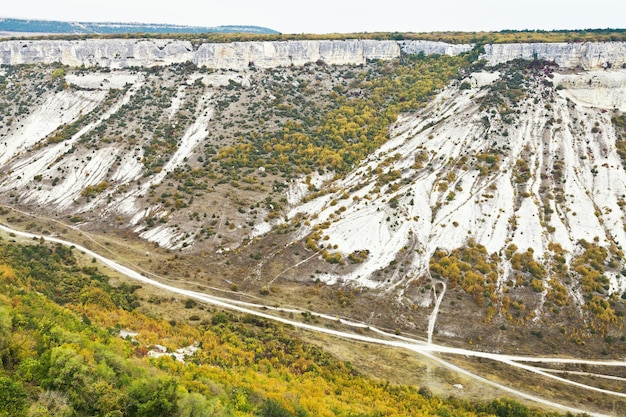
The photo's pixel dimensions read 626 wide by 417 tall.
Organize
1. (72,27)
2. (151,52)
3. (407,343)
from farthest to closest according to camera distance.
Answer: (72,27) < (151,52) < (407,343)

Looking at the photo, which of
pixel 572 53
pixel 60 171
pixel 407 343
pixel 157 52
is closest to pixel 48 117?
pixel 60 171

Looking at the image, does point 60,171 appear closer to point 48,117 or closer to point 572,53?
point 48,117

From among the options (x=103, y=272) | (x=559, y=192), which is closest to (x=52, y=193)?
(x=103, y=272)

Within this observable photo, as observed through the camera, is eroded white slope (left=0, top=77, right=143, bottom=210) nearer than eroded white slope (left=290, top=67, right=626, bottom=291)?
No

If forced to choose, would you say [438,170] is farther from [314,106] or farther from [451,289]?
[314,106]

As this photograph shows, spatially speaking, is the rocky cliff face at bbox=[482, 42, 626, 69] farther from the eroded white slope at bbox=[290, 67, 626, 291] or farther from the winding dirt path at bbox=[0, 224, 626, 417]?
the winding dirt path at bbox=[0, 224, 626, 417]

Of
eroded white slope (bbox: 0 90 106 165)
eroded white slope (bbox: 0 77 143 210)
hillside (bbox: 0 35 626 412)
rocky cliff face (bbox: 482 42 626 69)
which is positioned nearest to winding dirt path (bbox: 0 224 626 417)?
hillside (bbox: 0 35 626 412)

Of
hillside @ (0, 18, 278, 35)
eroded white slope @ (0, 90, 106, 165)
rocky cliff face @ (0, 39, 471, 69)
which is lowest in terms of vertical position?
eroded white slope @ (0, 90, 106, 165)

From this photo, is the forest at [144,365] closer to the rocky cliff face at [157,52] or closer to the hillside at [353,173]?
the hillside at [353,173]

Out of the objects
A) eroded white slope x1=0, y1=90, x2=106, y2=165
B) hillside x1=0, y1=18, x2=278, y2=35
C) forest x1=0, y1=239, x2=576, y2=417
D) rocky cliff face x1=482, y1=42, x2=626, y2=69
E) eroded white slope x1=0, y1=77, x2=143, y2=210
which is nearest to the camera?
forest x1=0, y1=239, x2=576, y2=417
